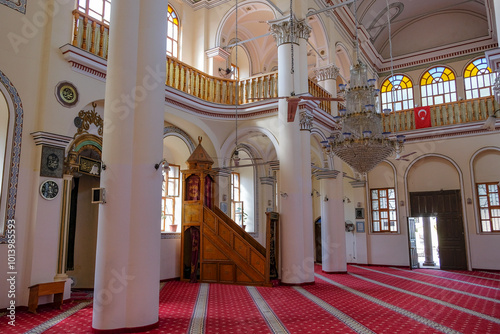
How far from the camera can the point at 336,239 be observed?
42.1ft

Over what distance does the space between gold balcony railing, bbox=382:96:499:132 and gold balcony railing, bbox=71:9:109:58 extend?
30.7 feet

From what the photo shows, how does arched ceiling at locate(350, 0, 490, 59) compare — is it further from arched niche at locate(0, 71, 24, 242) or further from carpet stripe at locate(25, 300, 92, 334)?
carpet stripe at locate(25, 300, 92, 334)

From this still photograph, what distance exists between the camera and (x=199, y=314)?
6.41 meters

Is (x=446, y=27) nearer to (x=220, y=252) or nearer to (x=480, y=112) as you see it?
(x=480, y=112)

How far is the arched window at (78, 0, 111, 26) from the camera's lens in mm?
10090

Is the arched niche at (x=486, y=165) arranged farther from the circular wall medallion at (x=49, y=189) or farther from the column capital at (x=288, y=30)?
the circular wall medallion at (x=49, y=189)

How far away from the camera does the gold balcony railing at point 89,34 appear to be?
318 inches

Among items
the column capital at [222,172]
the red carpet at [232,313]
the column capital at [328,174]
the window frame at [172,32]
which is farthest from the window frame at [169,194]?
the column capital at [328,174]

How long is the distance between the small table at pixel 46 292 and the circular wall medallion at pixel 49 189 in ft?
4.84

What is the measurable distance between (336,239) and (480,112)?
22.4 ft

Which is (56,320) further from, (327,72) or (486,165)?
(486,165)

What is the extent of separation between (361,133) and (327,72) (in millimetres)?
5622

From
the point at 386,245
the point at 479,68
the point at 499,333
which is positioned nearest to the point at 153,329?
the point at 499,333

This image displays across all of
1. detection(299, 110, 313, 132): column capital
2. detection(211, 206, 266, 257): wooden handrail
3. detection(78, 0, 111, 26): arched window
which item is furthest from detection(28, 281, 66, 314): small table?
detection(299, 110, 313, 132): column capital
